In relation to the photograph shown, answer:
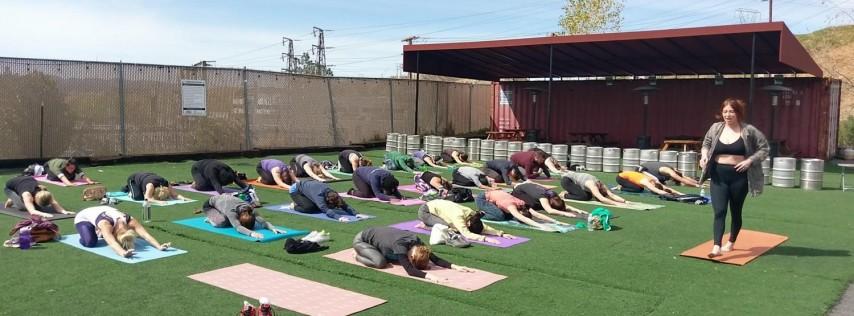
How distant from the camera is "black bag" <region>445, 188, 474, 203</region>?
1062 cm

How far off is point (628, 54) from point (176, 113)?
42.3ft

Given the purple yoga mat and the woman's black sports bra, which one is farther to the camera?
the purple yoga mat

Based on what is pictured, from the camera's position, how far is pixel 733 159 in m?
6.41

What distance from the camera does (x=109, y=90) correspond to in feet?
53.2

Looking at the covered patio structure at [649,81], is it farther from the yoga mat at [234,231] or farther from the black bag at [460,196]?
the yoga mat at [234,231]

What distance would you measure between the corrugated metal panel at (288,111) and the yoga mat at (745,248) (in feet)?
47.3

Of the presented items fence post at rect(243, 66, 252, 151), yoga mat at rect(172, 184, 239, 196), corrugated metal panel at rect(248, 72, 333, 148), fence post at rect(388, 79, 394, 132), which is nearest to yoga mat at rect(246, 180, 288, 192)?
yoga mat at rect(172, 184, 239, 196)

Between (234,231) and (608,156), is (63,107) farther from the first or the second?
(608,156)

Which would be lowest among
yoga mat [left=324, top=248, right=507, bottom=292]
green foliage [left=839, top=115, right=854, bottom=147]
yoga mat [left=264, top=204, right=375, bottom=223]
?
yoga mat [left=324, top=248, right=507, bottom=292]

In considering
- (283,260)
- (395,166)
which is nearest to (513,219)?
(283,260)

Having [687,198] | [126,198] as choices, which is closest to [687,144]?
[687,198]

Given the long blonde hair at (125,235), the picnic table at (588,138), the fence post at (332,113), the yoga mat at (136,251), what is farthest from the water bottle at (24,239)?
the picnic table at (588,138)

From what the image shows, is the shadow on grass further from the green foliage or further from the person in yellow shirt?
the green foliage

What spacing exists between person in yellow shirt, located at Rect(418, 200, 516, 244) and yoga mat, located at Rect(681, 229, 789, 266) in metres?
2.03
